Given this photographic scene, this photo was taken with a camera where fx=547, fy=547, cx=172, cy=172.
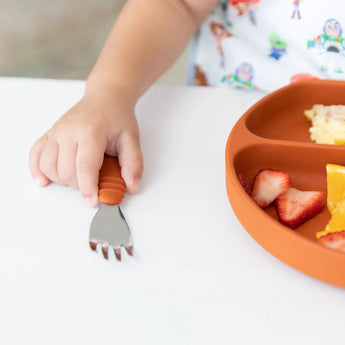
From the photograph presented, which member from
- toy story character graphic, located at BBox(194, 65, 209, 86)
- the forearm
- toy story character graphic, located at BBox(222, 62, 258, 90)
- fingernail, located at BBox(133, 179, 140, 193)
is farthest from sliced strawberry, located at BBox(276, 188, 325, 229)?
toy story character graphic, located at BBox(194, 65, 209, 86)

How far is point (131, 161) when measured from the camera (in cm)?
69

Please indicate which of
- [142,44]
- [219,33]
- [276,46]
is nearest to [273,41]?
[276,46]

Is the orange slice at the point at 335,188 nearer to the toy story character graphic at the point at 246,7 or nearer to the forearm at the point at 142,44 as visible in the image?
the forearm at the point at 142,44

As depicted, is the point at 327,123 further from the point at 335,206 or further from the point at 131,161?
the point at 131,161

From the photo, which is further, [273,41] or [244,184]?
[273,41]

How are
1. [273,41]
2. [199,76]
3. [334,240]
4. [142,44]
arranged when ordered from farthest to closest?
[199,76], [273,41], [142,44], [334,240]

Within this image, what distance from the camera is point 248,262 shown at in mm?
578

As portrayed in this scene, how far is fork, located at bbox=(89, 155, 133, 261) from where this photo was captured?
592mm

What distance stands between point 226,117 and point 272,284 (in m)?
0.32

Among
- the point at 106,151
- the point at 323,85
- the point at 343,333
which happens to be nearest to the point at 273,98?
the point at 323,85

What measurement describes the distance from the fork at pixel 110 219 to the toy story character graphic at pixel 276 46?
43 cm

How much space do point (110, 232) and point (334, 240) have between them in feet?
0.78

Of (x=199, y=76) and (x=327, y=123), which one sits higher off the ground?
(x=327, y=123)

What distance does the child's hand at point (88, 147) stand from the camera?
669 mm
